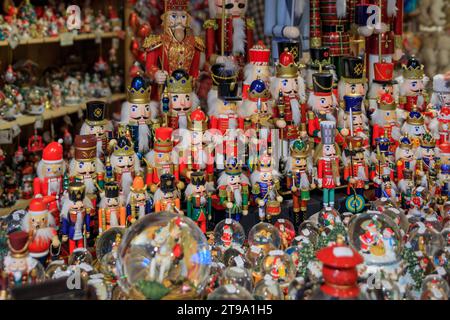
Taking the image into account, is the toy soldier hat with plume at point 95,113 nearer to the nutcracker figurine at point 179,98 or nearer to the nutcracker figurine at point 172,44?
the nutcracker figurine at point 179,98

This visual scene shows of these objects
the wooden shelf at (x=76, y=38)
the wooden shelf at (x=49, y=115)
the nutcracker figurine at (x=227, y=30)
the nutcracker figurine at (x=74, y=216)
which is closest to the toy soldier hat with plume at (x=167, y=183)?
the nutcracker figurine at (x=74, y=216)

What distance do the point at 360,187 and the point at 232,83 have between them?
2.24 feet

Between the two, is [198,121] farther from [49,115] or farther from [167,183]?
[49,115]

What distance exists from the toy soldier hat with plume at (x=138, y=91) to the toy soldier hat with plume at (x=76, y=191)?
24.0 inches

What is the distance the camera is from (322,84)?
307cm

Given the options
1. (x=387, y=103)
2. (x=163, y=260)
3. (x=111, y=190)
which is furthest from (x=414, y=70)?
(x=163, y=260)

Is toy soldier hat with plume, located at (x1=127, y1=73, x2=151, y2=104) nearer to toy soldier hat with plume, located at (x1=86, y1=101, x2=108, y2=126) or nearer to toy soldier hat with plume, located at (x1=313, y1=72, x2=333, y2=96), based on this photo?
toy soldier hat with plume, located at (x1=86, y1=101, x2=108, y2=126)

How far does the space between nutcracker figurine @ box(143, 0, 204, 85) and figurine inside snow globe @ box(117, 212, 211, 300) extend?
4.90 ft

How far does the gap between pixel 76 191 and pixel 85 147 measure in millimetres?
243

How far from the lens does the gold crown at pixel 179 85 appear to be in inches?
121

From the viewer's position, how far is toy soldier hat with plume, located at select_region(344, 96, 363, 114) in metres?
3.17

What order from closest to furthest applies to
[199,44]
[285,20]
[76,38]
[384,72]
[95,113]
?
[95,113] < [384,72] < [199,44] < [285,20] < [76,38]
